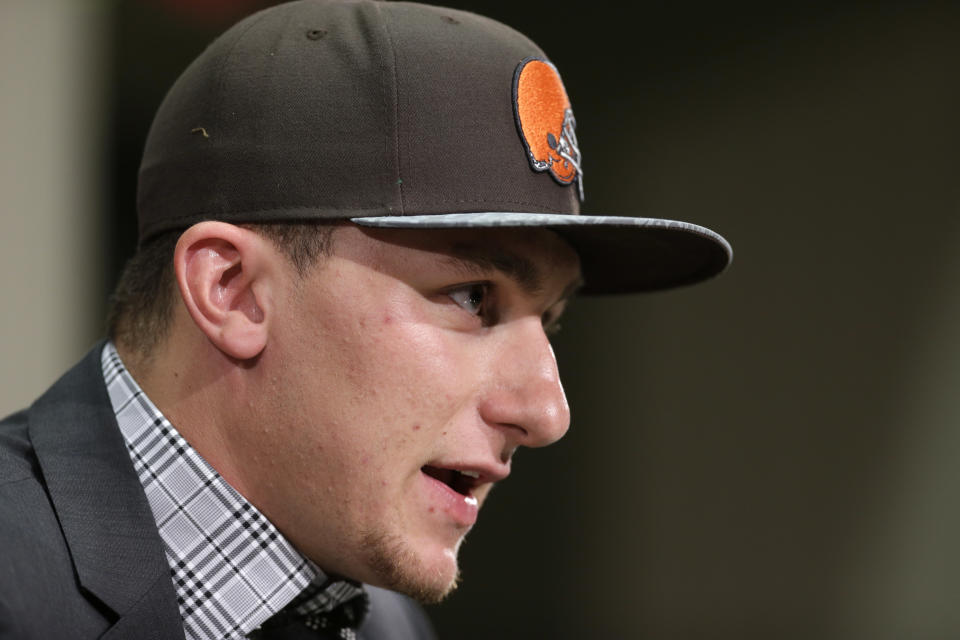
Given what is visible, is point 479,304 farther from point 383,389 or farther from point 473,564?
point 473,564

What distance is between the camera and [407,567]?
47.4 inches

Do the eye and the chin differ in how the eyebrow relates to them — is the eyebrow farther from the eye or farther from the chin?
the chin

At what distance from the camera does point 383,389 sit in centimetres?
115

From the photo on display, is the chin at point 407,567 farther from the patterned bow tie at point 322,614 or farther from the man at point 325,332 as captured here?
the patterned bow tie at point 322,614

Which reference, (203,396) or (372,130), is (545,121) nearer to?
(372,130)

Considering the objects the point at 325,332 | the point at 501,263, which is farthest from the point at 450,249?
the point at 325,332

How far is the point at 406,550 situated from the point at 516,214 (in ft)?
1.43

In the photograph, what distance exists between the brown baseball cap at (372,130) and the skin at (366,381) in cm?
5

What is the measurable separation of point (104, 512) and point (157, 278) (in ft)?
1.10

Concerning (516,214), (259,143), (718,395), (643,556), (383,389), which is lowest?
(643,556)

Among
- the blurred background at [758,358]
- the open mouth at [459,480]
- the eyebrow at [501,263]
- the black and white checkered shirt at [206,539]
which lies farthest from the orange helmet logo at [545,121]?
the blurred background at [758,358]

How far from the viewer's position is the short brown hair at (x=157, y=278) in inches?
45.8

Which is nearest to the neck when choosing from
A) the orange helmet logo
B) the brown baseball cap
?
the brown baseball cap

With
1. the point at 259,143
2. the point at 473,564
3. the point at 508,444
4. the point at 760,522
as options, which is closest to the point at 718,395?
the point at 760,522
